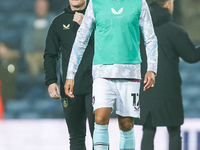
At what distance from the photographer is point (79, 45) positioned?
2.50m

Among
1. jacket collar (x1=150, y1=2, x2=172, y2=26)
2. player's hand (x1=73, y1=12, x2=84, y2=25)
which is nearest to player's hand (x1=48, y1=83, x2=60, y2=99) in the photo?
player's hand (x1=73, y1=12, x2=84, y2=25)

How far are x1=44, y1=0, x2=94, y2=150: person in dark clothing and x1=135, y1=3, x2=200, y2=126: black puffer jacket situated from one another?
54cm

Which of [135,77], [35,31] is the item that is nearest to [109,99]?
[135,77]

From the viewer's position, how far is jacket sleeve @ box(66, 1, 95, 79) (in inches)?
96.9

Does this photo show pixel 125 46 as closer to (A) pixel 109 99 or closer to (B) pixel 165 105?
(A) pixel 109 99

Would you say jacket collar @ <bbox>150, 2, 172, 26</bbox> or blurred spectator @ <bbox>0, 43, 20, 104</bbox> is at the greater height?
jacket collar @ <bbox>150, 2, 172, 26</bbox>

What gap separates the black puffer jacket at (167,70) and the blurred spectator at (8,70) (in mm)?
3149

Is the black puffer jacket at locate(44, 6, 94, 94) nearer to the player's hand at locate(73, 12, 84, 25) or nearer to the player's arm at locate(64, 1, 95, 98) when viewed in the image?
the player's hand at locate(73, 12, 84, 25)

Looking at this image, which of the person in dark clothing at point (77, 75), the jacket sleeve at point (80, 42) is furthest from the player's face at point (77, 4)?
the jacket sleeve at point (80, 42)

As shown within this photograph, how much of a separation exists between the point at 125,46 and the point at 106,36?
0.13 meters

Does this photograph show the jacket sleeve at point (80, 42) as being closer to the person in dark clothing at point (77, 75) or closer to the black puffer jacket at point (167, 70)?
the person in dark clothing at point (77, 75)

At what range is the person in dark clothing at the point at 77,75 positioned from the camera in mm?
2703

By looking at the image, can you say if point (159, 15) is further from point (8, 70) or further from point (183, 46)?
point (8, 70)

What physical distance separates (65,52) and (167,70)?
0.83 m
